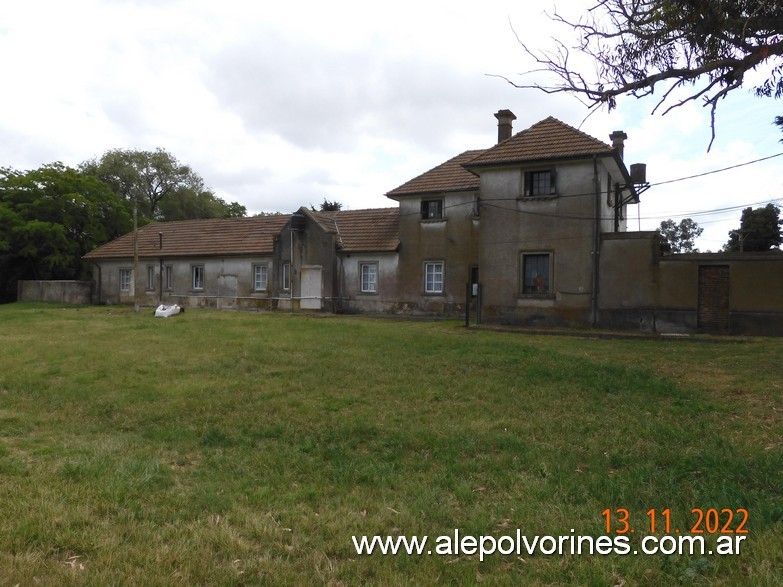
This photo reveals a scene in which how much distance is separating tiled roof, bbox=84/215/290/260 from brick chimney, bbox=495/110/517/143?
12434mm

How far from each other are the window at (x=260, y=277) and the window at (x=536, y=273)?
14.0 meters

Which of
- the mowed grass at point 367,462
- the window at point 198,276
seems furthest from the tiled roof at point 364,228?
the mowed grass at point 367,462

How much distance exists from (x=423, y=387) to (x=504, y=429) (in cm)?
255

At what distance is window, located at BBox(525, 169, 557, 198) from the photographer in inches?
787

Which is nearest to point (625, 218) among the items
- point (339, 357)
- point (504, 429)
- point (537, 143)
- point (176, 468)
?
point (537, 143)

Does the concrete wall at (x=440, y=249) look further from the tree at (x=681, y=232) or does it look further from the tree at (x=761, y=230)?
the tree at (x=681, y=232)

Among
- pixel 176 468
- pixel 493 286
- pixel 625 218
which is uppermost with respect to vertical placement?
pixel 625 218

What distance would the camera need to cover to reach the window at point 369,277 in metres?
26.1

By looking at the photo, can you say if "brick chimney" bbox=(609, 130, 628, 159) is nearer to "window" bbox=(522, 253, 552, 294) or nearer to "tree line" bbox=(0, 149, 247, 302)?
"window" bbox=(522, 253, 552, 294)

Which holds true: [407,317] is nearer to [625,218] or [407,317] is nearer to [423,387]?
[625,218]

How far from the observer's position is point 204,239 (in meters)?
32.0

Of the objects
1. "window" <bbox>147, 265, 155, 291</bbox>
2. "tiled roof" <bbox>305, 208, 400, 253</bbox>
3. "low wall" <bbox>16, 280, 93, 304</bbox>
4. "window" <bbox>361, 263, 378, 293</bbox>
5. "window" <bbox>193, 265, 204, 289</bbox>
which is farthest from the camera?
"low wall" <bbox>16, 280, 93, 304</bbox>

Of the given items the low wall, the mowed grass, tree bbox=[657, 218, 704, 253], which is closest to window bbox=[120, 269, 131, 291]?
the low wall

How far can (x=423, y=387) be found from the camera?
9.66 m
